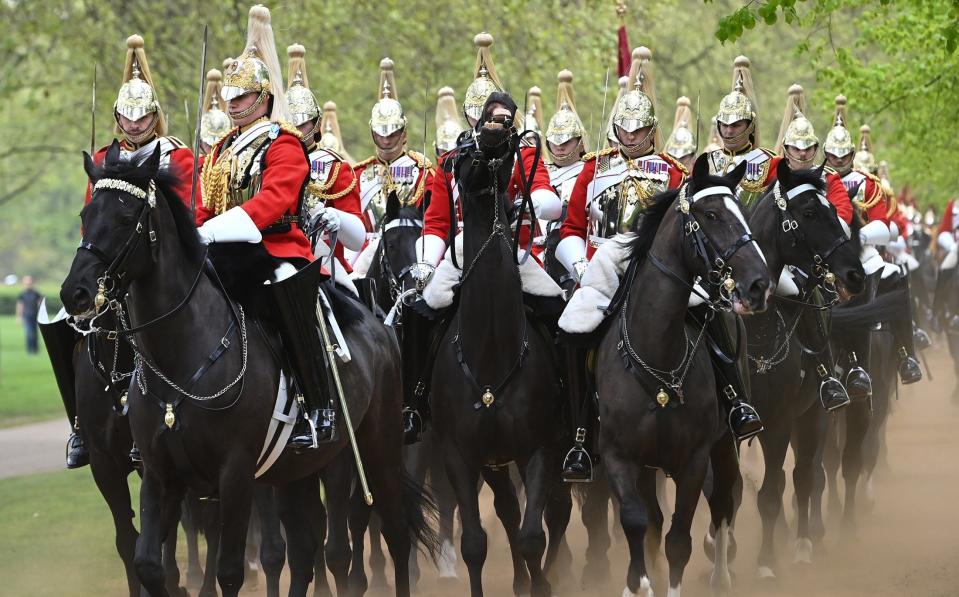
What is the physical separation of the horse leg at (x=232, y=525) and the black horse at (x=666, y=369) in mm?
1902

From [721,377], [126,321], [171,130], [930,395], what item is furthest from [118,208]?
[930,395]

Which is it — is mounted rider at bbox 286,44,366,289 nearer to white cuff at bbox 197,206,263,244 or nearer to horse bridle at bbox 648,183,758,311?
white cuff at bbox 197,206,263,244

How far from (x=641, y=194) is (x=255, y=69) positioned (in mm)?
2546

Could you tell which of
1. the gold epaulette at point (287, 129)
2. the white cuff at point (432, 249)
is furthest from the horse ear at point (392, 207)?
the gold epaulette at point (287, 129)

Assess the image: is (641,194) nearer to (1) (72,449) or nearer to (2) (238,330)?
(2) (238,330)

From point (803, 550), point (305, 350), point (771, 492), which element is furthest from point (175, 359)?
point (803, 550)

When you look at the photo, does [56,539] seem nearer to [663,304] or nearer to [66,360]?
[66,360]

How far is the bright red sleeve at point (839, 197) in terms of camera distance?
34.8ft

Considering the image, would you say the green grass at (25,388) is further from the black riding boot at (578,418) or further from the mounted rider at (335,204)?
the black riding boot at (578,418)

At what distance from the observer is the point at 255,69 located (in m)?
7.55

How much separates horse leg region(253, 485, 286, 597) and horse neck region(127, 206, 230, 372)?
5.34 ft

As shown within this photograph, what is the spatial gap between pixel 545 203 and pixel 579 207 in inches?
15.5

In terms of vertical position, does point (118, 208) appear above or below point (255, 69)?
below

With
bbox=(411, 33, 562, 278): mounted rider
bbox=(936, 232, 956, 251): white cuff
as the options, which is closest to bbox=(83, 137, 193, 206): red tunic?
bbox=(411, 33, 562, 278): mounted rider
